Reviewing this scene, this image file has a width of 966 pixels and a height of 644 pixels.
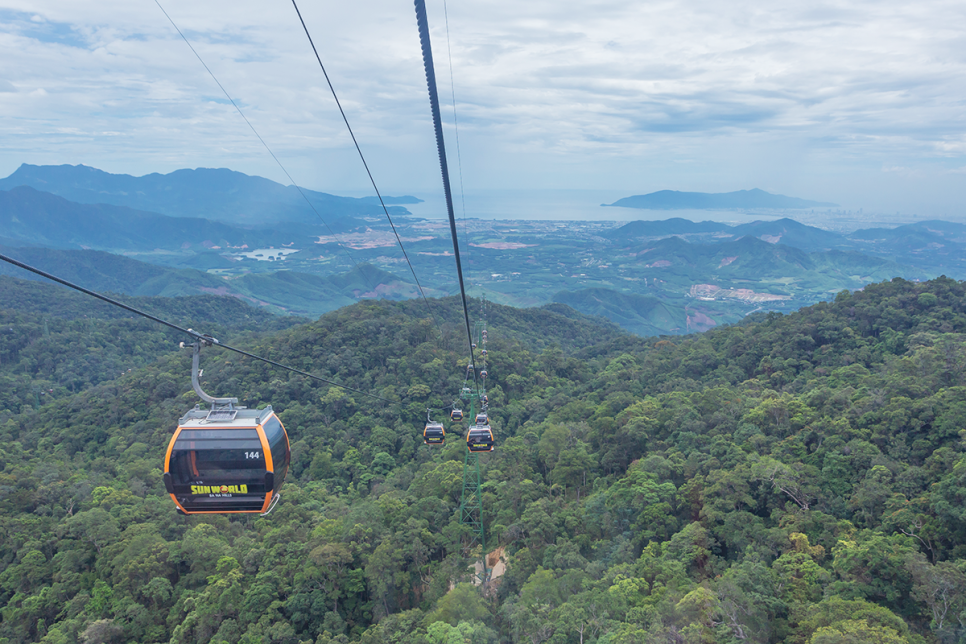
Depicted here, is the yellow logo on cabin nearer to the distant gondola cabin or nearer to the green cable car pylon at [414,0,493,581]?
the distant gondola cabin

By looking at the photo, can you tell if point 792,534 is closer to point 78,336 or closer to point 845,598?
point 845,598

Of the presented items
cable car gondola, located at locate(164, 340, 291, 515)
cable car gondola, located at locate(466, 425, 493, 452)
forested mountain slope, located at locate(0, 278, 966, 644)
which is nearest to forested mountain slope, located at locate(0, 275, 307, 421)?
forested mountain slope, located at locate(0, 278, 966, 644)

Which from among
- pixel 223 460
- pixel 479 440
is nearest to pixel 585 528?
pixel 479 440

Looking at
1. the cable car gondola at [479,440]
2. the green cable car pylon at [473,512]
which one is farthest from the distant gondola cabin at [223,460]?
the green cable car pylon at [473,512]

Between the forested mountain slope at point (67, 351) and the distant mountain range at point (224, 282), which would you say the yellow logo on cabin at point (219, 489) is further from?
the distant mountain range at point (224, 282)

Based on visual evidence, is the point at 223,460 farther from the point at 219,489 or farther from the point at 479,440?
the point at 479,440

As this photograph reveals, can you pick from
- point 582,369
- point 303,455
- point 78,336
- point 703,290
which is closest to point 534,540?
point 303,455
